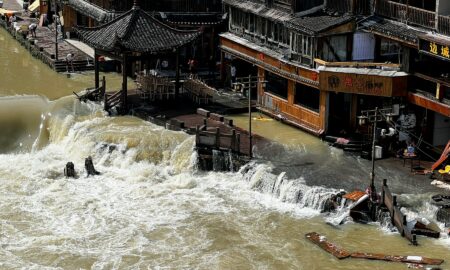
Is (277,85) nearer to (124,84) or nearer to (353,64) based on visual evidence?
(353,64)

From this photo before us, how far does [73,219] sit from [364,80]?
20384mm

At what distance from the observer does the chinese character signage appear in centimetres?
4931

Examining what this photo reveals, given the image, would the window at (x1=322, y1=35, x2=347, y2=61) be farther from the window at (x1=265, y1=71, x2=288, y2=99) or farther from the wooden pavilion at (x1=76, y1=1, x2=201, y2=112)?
the wooden pavilion at (x1=76, y1=1, x2=201, y2=112)

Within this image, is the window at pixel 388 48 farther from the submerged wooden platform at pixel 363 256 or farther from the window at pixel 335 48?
the submerged wooden platform at pixel 363 256

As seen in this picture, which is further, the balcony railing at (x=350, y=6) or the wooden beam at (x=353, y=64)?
the balcony railing at (x=350, y=6)

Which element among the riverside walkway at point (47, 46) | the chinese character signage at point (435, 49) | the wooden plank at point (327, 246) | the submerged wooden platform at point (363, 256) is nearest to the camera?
the submerged wooden platform at point (363, 256)

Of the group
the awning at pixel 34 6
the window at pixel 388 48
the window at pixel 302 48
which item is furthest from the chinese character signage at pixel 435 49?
the awning at pixel 34 6

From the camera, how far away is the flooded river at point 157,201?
141ft

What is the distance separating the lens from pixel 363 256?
4225cm

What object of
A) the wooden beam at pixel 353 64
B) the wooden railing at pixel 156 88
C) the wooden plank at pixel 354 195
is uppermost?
the wooden beam at pixel 353 64

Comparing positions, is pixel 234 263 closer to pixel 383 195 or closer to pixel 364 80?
pixel 383 195

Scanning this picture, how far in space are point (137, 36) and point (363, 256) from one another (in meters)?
27.3

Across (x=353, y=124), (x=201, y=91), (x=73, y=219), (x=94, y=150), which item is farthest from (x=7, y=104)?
(x=353, y=124)

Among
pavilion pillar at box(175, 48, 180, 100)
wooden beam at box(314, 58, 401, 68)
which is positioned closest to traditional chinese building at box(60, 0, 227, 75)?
pavilion pillar at box(175, 48, 180, 100)
